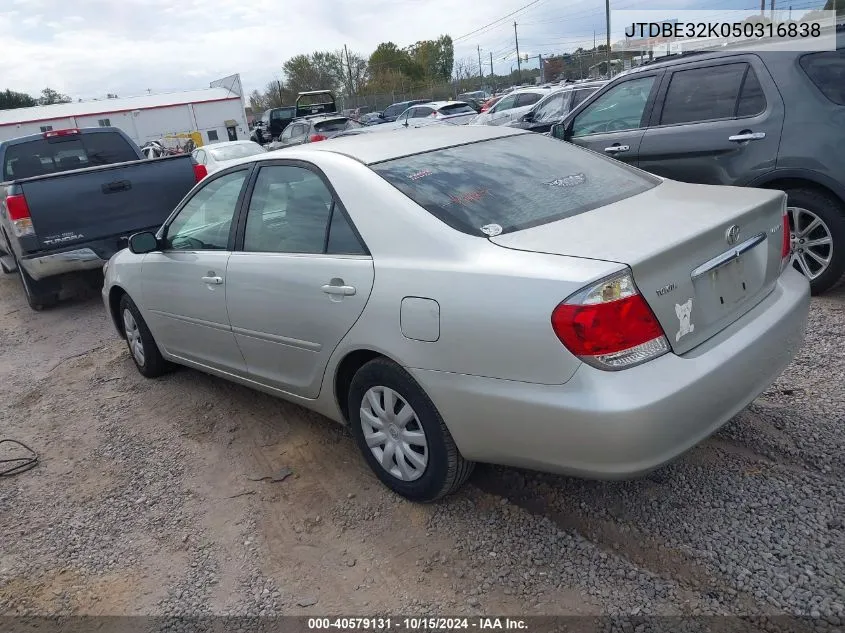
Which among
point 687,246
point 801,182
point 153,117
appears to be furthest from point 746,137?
point 153,117

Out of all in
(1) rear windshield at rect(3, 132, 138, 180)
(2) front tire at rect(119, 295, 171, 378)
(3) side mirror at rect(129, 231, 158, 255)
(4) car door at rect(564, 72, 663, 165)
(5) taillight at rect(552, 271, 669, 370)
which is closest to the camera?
(5) taillight at rect(552, 271, 669, 370)

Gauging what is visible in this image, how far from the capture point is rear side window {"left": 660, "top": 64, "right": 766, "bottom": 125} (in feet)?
16.9

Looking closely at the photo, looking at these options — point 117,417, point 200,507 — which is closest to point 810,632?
point 200,507

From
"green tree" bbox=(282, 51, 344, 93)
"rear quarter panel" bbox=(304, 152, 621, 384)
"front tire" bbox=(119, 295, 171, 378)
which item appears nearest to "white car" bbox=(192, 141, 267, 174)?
"front tire" bbox=(119, 295, 171, 378)

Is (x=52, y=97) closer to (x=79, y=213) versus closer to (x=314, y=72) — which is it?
(x=314, y=72)

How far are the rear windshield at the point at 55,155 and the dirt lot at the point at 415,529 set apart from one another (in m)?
6.09

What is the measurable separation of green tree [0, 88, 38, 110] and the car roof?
8608cm

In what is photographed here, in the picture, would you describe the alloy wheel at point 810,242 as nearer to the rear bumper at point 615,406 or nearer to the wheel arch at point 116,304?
the rear bumper at point 615,406

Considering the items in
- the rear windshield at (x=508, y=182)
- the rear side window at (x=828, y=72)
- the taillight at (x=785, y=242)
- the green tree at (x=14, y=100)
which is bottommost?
the taillight at (x=785, y=242)

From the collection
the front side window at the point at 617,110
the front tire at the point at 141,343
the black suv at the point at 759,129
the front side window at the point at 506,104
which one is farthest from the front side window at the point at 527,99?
the front tire at the point at 141,343

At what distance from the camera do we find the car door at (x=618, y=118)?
5.93 metres

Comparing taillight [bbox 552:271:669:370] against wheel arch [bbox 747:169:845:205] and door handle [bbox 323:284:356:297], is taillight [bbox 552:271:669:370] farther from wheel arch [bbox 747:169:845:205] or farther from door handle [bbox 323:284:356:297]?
wheel arch [bbox 747:169:845:205]

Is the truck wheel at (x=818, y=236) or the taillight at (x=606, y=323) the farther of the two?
the truck wheel at (x=818, y=236)

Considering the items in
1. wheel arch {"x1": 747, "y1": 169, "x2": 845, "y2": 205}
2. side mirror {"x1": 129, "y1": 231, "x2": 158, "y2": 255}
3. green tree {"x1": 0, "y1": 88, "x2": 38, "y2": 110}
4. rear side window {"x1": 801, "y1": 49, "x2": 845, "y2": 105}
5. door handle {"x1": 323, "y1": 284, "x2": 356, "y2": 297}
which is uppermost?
green tree {"x1": 0, "y1": 88, "x2": 38, "y2": 110}
